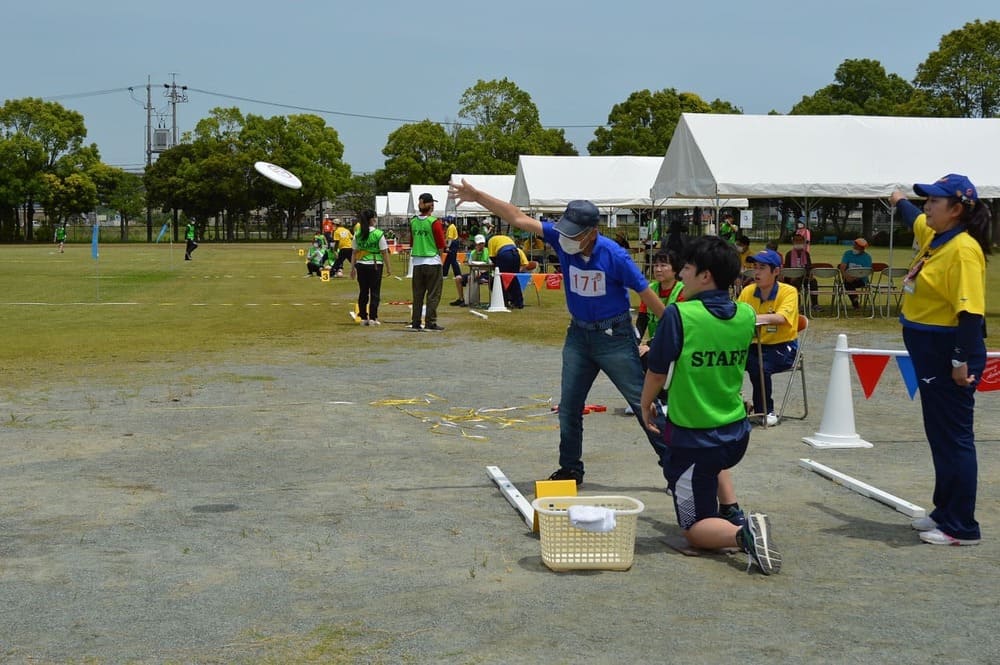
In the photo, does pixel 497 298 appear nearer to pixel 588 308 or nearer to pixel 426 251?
pixel 426 251

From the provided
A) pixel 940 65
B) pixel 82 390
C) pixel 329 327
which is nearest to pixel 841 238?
pixel 940 65

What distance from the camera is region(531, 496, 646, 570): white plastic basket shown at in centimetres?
529

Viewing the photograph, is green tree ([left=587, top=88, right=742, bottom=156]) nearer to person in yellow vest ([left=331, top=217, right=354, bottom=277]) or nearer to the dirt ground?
person in yellow vest ([left=331, top=217, right=354, bottom=277])

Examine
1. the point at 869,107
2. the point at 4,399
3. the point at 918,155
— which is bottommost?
the point at 4,399

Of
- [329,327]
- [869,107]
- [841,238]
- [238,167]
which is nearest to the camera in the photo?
[329,327]

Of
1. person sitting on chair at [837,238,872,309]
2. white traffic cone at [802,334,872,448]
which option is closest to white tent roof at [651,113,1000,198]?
person sitting on chair at [837,238,872,309]

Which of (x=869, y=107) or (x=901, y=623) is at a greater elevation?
(x=869, y=107)

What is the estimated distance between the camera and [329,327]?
1823cm

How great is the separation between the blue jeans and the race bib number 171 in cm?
25

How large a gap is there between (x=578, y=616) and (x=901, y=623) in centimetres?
138

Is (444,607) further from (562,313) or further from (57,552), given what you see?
(562,313)

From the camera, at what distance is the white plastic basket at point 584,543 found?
529 centimetres

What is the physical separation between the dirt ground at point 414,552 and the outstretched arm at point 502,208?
5.69ft

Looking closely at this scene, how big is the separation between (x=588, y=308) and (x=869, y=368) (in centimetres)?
312
